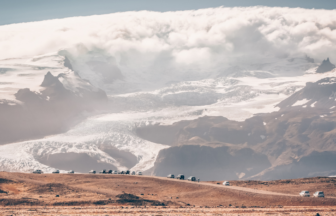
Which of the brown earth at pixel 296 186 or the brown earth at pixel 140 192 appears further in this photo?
the brown earth at pixel 296 186

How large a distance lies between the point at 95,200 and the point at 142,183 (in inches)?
1233

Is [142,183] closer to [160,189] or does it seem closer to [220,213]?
[160,189]

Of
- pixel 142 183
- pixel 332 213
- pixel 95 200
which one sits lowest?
pixel 332 213

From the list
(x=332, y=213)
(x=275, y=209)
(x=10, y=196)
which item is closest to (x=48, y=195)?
(x=10, y=196)

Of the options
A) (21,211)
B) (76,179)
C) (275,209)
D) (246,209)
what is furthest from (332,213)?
(76,179)

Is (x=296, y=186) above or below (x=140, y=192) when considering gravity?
above

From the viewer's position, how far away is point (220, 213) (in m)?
85.1

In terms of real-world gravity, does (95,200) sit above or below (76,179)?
below

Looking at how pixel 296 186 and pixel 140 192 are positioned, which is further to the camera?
pixel 296 186

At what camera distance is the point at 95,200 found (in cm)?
10312

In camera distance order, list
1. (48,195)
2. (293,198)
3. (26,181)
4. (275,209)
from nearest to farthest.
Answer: (275,209) < (293,198) < (48,195) < (26,181)

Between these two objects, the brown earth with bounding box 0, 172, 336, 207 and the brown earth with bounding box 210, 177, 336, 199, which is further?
the brown earth with bounding box 210, 177, 336, 199

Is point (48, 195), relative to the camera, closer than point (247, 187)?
Yes

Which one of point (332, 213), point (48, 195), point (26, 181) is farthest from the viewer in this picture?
point (26, 181)
